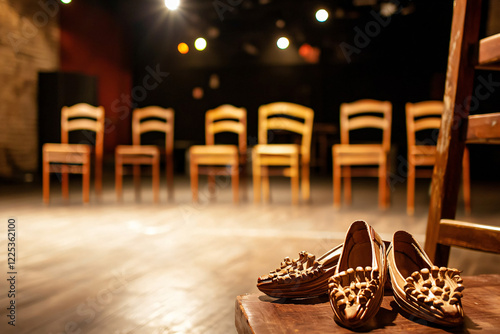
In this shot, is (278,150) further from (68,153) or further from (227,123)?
(68,153)

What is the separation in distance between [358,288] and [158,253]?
1350 millimetres

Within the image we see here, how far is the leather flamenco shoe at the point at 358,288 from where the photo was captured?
800 mm

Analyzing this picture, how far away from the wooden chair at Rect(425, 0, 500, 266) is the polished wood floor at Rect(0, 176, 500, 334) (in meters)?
0.62

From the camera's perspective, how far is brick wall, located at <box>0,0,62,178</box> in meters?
5.85

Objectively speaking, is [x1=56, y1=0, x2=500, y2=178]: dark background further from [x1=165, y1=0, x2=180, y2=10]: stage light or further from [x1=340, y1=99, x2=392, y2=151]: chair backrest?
[x1=340, y1=99, x2=392, y2=151]: chair backrest

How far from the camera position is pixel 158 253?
2.02 metres

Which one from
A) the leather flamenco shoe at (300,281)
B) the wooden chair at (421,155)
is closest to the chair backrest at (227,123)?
the wooden chair at (421,155)

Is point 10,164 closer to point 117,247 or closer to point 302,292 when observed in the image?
point 117,247

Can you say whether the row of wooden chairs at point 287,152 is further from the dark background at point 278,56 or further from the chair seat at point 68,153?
the dark background at point 278,56

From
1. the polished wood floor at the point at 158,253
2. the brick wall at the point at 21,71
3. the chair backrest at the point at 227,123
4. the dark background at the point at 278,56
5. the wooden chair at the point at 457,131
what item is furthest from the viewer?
the dark background at the point at 278,56

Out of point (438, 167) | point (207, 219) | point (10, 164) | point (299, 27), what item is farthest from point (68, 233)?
point (299, 27)

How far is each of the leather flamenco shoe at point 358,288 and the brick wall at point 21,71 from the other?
6.07 metres

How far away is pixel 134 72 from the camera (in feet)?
32.0

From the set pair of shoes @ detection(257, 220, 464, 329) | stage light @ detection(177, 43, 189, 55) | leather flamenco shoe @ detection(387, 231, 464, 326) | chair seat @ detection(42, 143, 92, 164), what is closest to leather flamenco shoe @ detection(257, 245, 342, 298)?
pair of shoes @ detection(257, 220, 464, 329)
